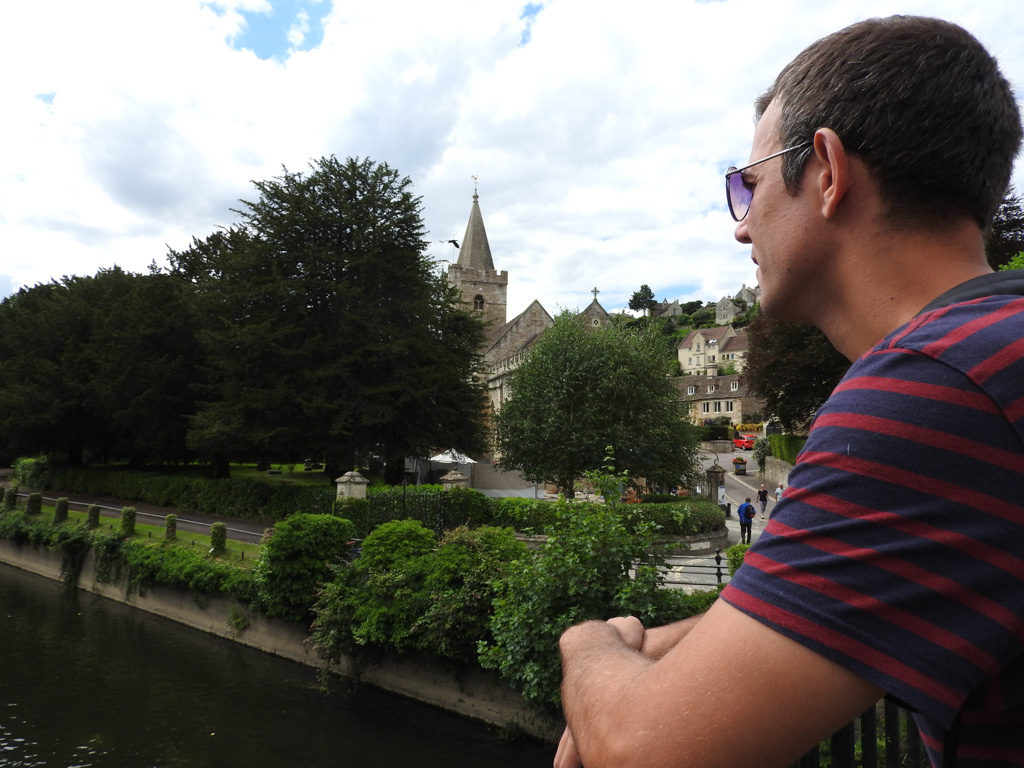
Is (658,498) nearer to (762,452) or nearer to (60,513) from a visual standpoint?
(762,452)

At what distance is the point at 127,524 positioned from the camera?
20.0m

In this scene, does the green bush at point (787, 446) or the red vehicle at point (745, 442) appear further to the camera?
the red vehicle at point (745, 442)

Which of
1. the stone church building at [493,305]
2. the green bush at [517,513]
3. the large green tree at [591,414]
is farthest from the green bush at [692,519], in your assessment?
the stone church building at [493,305]

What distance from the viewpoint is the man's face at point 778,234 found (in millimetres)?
1023

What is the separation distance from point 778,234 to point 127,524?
23016 millimetres

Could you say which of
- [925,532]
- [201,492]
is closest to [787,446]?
[201,492]

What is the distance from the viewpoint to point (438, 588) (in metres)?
→ 11.4

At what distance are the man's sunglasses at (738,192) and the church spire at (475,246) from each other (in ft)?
199

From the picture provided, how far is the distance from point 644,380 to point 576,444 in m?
4.25

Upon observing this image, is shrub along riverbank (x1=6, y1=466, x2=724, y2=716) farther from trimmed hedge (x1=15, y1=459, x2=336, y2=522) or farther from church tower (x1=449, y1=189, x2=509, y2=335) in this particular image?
church tower (x1=449, y1=189, x2=509, y2=335)

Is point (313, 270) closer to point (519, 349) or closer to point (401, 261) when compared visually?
point (401, 261)

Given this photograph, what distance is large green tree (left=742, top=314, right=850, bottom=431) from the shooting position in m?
24.4

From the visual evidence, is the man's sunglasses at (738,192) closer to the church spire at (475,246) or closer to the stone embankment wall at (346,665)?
the stone embankment wall at (346,665)

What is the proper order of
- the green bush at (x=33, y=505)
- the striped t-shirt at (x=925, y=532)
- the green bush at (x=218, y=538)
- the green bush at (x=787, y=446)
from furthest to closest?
1. the green bush at (x=787, y=446)
2. the green bush at (x=33, y=505)
3. the green bush at (x=218, y=538)
4. the striped t-shirt at (x=925, y=532)
